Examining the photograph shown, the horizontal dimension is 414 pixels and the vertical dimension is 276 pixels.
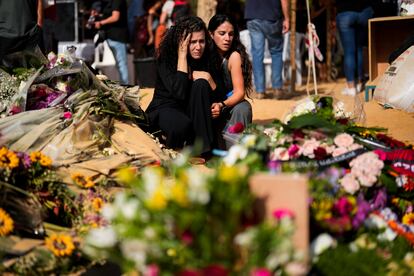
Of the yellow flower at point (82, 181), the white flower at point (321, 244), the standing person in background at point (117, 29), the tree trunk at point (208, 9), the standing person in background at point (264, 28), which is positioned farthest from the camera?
the tree trunk at point (208, 9)

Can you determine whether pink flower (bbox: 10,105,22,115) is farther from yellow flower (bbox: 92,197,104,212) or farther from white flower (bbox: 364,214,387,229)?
white flower (bbox: 364,214,387,229)

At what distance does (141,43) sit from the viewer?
13.0 metres

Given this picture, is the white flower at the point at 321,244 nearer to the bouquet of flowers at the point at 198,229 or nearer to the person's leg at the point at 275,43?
the bouquet of flowers at the point at 198,229

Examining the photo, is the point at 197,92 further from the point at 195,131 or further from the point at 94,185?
the point at 94,185

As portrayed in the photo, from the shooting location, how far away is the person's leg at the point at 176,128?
580 centimetres

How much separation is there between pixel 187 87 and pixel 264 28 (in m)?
4.02

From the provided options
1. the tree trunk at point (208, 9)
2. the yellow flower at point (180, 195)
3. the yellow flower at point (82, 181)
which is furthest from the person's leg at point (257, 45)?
the yellow flower at point (180, 195)

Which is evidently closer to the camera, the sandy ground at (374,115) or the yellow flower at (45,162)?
the yellow flower at (45,162)

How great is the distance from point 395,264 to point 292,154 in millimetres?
971

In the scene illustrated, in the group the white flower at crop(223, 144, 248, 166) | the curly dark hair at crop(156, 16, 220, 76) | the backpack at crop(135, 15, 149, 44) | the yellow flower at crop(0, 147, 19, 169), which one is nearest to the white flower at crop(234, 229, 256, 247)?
the white flower at crop(223, 144, 248, 166)

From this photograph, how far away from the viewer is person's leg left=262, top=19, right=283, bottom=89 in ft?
32.1

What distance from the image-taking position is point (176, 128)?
19.0ft

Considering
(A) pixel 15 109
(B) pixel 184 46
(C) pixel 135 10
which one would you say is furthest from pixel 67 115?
(C) pixel 135 10

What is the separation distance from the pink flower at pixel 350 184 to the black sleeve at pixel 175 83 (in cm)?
248
